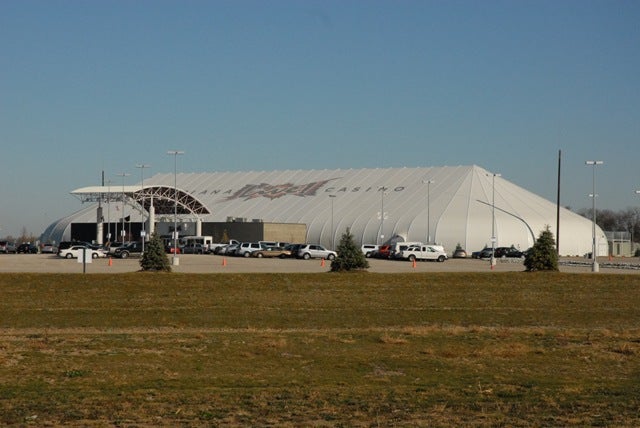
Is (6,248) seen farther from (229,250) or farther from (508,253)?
(508,253)

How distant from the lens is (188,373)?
777 inches

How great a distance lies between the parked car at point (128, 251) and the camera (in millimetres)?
86844

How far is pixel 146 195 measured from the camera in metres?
111

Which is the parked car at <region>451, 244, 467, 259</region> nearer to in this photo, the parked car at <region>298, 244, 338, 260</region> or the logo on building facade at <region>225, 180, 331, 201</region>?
the parked car at <region>298, 244, 338, 260</region>

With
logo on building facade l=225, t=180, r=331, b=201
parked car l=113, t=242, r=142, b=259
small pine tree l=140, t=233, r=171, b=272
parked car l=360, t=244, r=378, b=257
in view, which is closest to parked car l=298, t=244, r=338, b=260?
parked car l=360, t=244, r=378, b=257

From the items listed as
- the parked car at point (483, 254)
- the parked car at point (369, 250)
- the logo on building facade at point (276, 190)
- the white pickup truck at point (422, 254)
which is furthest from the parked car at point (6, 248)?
the parked car at point (483, 254)

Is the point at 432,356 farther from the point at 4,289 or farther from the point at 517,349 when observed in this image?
the point at 4,289

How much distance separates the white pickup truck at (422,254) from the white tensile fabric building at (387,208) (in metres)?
17.3

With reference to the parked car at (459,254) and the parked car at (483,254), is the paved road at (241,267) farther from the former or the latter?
the parked car at (459,254)

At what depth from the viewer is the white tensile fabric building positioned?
353ft

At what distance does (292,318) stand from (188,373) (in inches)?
572

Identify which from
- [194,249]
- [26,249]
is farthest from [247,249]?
[26,249]

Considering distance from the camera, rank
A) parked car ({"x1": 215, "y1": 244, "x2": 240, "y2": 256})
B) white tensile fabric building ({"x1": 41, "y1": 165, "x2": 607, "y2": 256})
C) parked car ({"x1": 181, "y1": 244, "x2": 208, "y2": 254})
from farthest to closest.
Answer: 1. white tensile fabric building ({"x1": 41, "y1": 165, "x2": 607, "y2": 256})
2. parked car ({"x1": 181, "y1": 244, "x2": 208, "y2": 254})
3. parked car ({"x1": 215, "y1": 244, "x2": 240, "y2": 256})

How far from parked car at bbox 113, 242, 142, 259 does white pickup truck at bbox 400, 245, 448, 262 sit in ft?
78.3
